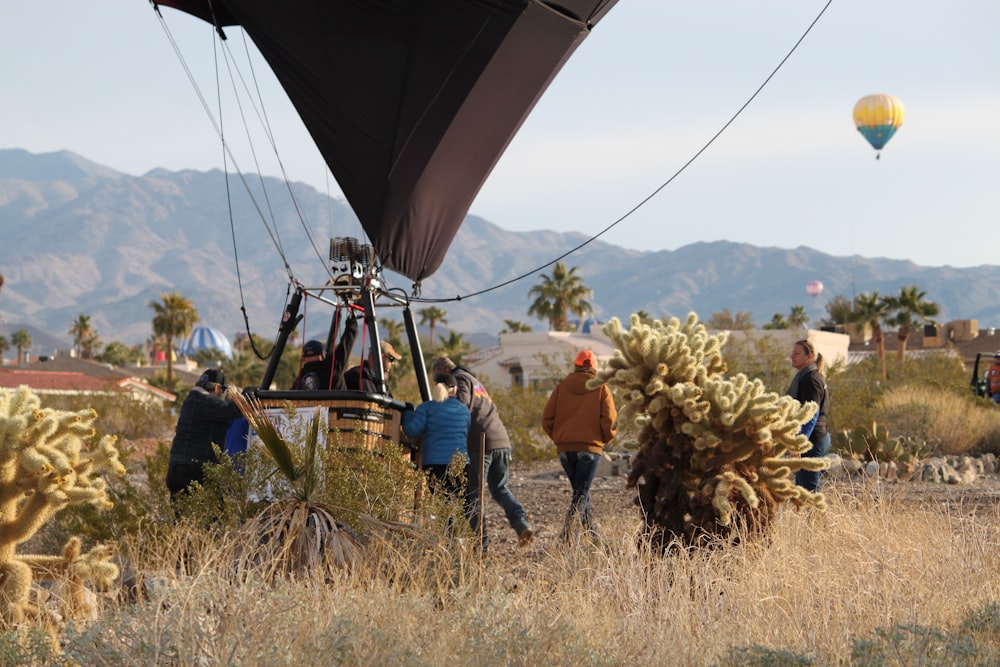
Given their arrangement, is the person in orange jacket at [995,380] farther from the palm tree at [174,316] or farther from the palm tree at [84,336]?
the palm tree at [84,336]

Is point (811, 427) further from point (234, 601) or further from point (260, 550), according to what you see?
point (234, 601)

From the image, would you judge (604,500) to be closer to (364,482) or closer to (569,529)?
(569,529)

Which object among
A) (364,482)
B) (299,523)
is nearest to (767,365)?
(364,482)

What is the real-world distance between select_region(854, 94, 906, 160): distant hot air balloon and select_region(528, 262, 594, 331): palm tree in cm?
3082

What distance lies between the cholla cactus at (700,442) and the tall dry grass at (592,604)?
28 cm

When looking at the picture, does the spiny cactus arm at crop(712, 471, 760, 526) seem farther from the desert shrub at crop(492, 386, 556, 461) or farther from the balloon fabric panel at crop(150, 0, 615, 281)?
the desert shrub at crop(492, 386, 556, 461)

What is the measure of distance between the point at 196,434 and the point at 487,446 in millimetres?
2405

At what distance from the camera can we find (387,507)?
8773 millimetres

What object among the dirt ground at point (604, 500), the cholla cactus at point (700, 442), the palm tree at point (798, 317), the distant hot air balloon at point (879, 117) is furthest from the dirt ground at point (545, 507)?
the palm tree at point (798, 317)

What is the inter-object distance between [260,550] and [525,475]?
13.3 m

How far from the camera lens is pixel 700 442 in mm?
9117

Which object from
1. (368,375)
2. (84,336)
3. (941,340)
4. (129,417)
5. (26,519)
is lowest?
(26,519)

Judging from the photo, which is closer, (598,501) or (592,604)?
(592,604)

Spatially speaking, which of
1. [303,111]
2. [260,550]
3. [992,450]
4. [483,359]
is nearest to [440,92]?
[303,111]
